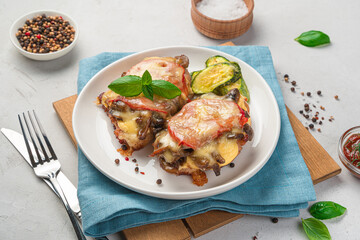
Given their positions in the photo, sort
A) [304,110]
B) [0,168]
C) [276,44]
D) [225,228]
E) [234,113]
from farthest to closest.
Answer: [276,44] → [304,110] → [0,168] → [225,228] → [234,113]

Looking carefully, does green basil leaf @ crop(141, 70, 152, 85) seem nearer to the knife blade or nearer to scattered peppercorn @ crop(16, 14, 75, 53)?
the knife blade

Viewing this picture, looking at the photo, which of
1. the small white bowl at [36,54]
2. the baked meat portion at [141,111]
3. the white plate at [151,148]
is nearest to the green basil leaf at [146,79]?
the baked meat portion at [141,111]

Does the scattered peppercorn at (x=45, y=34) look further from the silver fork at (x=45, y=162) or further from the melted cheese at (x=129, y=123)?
the melted cheese at (x=129, y=123)

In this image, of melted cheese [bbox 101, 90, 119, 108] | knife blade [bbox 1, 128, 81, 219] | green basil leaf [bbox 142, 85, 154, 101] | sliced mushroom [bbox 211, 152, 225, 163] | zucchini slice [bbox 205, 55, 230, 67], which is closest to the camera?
sliced mushroom [bbox 211, 152, 225, 163]

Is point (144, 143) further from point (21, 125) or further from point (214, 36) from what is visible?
point (214, 36)

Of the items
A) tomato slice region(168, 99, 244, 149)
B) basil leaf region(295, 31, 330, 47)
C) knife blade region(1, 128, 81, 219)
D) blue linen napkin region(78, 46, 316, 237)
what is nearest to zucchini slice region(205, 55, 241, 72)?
tomato slice region(168, 99, 244, 149)

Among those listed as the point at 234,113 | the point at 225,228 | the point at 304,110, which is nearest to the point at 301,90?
the point at 304,110
